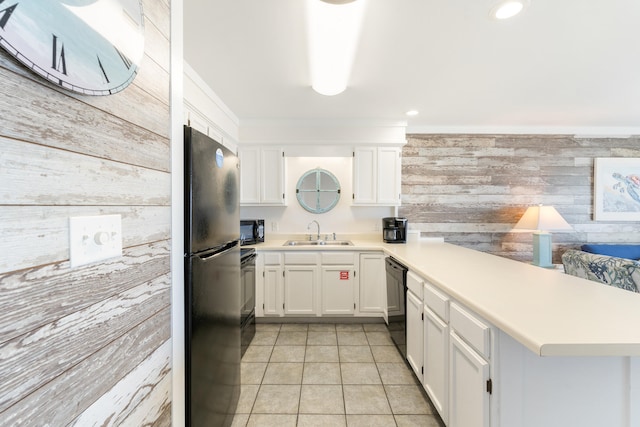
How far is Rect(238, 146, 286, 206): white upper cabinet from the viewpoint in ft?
10.8

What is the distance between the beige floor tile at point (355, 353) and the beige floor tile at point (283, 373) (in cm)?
39

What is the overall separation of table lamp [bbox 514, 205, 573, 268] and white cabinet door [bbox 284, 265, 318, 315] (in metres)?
2.55

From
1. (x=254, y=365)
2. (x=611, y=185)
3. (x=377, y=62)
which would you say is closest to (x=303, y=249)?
(x=254, y=365)

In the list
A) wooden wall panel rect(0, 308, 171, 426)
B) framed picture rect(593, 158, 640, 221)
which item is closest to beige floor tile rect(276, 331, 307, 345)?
wooden wall panel rect(0, 308, 171, 426)

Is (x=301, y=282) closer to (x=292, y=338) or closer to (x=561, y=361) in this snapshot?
(x=292, y=338)

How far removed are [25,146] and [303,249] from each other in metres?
2.60

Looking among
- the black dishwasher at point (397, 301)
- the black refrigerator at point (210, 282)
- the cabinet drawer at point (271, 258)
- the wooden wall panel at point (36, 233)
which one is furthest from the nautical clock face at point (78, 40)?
the cabinet drawer at point (271, 258)

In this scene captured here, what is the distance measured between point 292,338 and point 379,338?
884 mm

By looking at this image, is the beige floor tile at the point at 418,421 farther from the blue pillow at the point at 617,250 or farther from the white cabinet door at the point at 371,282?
the blue pillow at the point at 617,250

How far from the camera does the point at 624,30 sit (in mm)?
1605

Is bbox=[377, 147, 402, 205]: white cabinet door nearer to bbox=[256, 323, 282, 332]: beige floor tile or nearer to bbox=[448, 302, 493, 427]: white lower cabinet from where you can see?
bbox=[256, 323, 282, 332]: beige floor tile

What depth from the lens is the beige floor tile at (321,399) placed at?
1.76 meters

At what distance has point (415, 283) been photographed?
1.93m

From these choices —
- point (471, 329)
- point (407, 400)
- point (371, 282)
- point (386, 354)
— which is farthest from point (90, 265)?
point (371, 282)
